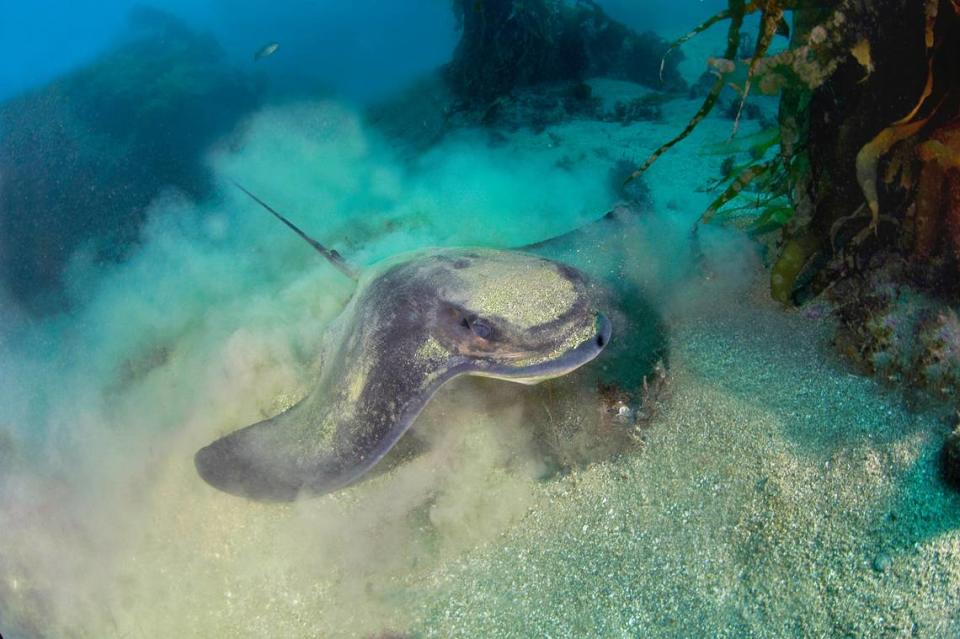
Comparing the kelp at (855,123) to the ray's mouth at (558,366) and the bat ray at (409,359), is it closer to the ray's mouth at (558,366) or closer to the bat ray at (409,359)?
the ray's mouth at (558,366)

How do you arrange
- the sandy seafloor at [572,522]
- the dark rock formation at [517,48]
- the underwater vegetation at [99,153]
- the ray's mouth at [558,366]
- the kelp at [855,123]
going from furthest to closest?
the dark rock formation at [517,48] → the underwater vegetation at [99,153] → the ray's mouth at [558,366] → the kelp at [855,123] → the sandy seafloor at [572,522]

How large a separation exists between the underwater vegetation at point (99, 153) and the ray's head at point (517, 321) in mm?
6640

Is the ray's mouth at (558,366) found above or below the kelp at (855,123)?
below

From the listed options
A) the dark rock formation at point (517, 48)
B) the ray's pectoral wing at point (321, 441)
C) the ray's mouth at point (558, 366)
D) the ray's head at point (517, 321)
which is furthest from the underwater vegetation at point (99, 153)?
the ray's mouth at point (558, 366)

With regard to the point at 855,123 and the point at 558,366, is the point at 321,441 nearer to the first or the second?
the point at 558,366

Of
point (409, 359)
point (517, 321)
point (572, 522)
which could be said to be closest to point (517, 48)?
point (517, 321)

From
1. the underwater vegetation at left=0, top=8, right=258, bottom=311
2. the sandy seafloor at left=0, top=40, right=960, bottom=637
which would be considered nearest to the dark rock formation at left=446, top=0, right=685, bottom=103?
the underwater vegetation at left=0, top=8, right=258, bottom=311

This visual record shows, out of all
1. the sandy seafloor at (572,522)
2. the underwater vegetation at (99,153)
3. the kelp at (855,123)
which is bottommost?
the underwater vegetation at (99,153)

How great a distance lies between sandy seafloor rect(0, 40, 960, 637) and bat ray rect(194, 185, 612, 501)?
1.59 ft

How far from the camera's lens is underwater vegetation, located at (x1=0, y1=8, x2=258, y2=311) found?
8484 mm

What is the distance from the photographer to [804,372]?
10.7 feet

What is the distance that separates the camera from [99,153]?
12.0 meters

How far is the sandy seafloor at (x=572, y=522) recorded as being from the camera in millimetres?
2674

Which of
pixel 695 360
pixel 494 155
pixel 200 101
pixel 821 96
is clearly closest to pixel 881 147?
pixel 821 96
